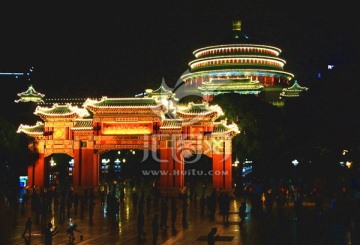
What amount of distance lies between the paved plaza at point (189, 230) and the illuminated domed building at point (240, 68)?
57263 millimetres

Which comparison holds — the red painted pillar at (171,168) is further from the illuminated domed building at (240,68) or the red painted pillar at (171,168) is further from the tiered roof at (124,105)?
the illuminated domed building at (240,68)

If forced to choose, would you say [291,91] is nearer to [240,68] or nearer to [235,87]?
[240,68]

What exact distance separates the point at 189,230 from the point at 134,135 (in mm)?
22385

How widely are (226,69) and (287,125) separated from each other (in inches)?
1478

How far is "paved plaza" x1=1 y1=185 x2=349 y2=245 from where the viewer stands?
73.2 feet

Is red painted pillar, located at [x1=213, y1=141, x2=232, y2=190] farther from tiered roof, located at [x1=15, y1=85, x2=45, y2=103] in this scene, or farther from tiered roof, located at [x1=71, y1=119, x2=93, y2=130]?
tiered roof, located at [x1=15, y1=85, x2=45, y2=103]

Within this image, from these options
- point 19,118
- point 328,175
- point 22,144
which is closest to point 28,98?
point 19,118

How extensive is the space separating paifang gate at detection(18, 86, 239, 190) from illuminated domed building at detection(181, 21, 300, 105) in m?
40.0

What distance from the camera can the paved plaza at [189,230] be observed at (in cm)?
2230

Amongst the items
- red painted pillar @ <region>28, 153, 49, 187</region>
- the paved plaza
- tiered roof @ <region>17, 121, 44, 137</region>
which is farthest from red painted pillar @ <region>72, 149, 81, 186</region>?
the paved plaza

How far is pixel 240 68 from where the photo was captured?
92.2 meters

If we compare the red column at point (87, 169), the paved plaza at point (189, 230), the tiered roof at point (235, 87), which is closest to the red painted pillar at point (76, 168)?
the red column at point (87, 169)

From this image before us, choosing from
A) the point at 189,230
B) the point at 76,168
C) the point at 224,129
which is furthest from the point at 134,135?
the point at 189,230

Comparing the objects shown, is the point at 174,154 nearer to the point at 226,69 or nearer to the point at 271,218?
the point at 271,218
